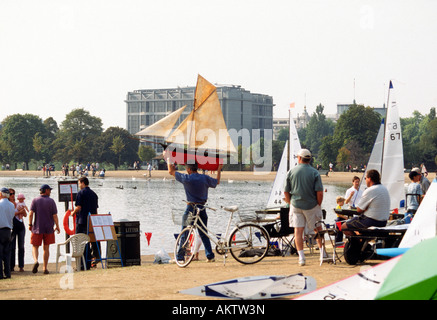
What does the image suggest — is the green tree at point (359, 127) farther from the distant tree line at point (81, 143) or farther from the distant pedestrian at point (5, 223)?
the distant pedestrian at point (5, 223)

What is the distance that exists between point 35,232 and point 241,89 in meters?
175

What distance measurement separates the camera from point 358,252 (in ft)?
34.6

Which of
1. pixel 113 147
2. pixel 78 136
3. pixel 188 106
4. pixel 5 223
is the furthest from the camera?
pixel 188 106

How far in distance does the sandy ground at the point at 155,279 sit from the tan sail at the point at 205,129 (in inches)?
168

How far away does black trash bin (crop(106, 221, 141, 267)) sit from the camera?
1325 cm

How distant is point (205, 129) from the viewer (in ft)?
A: 55.1

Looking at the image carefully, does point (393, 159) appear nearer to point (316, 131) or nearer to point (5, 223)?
point (5, 223)

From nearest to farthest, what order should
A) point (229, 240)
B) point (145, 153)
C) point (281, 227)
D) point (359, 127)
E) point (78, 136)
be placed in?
point (229, 240) → point (281, 227) → point (359, 127) → point (145, 153) → point (78, 136)

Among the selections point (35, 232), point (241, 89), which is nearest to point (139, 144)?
point (241, 89)

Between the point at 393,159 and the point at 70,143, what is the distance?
4765 inches

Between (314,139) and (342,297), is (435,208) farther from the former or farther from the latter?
(314,139)

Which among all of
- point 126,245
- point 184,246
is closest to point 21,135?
point 126,245

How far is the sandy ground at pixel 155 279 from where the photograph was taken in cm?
847

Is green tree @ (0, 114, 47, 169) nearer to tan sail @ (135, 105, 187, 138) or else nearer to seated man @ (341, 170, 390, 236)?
tan sail @ (135, 105, 187, 138)
